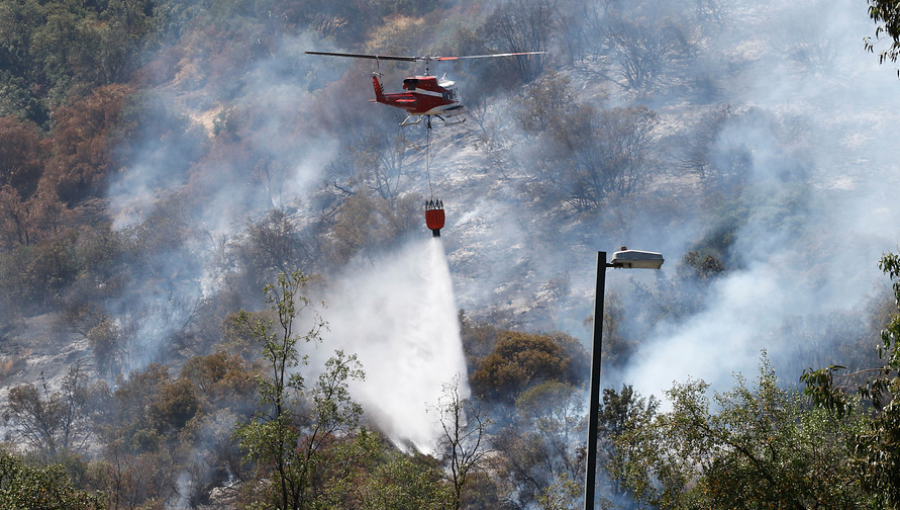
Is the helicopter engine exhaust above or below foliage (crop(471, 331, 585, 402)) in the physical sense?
above

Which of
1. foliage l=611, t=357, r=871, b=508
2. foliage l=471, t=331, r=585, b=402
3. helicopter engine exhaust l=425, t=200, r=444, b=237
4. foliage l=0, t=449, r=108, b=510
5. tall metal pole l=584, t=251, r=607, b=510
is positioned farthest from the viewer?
foliage l=471, t=331, r=585, b=402

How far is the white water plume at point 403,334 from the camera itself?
57.9 metres

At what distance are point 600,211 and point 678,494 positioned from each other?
5587cm

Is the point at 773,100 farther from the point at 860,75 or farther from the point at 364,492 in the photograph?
the point at 364,492

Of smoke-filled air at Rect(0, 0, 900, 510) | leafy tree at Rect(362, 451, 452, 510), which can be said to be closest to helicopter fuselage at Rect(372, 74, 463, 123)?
smoke-filled air at Rect(0, 0, 900, 510)

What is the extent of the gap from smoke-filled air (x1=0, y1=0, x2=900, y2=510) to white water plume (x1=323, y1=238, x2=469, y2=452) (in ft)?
0.98

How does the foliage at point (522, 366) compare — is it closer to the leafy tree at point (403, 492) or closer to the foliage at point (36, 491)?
the leafy tree at point (403, 492)

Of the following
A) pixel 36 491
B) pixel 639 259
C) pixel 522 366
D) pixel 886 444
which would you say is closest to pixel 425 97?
pixel 36 491

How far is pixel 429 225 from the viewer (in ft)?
120

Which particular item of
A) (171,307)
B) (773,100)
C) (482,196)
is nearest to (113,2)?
(171,307)

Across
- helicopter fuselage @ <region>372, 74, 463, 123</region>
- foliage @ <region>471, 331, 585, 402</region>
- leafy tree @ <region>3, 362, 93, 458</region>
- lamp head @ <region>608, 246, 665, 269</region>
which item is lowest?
lamp head @ <region>608, 246, 665, 269</region>

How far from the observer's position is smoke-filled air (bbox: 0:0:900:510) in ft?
171

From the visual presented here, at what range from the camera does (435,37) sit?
9844cm

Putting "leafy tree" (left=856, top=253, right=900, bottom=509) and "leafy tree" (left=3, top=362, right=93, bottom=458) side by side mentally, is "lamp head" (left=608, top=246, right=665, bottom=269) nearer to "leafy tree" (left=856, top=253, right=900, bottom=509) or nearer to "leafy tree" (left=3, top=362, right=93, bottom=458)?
"leafy tree" (left=856, top=253, right=900, bottom=509)
